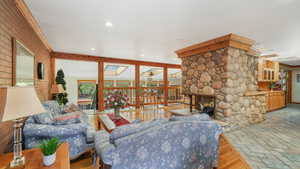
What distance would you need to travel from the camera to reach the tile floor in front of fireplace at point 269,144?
2.05 meters

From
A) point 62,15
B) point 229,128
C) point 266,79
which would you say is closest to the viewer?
point 62,15

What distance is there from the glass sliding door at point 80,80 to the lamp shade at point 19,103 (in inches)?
246

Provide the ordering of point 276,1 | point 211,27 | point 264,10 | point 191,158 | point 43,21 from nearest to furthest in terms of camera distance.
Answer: point 191,158
point 276,1
point 264,10
point 43,21
point 211,27

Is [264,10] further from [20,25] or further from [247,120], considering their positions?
[20,25]

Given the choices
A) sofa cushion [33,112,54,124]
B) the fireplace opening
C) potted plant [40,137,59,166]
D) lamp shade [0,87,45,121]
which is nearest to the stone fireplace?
the fireplace opening

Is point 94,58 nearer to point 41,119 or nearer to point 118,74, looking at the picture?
point 41,119

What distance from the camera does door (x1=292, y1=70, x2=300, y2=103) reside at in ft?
24.0

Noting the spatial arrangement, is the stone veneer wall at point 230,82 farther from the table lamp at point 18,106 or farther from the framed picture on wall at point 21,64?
the framed picture on wall at point 21,64

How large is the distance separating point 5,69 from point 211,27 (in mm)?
3461

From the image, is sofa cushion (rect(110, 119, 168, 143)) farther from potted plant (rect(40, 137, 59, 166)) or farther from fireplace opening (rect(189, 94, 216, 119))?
fireplace opening (rect(189, 94, 216, 119))

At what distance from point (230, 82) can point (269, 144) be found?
151cm

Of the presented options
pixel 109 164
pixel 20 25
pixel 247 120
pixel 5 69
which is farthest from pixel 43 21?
pixel 247 120

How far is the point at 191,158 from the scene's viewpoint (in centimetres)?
160

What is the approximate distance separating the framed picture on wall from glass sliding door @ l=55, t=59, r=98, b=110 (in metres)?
4.71
